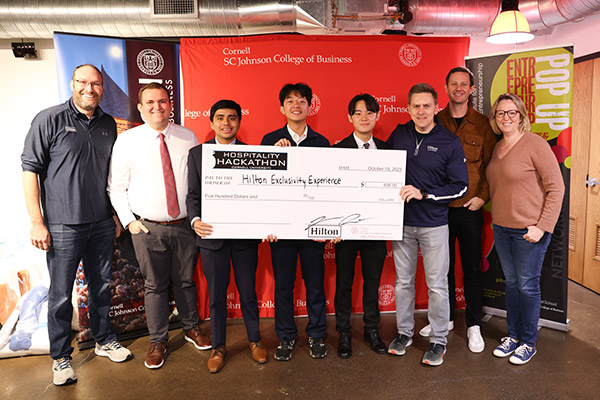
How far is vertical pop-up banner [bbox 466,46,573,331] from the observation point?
2738mm

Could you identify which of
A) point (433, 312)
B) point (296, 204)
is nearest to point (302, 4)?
point (296, 204)

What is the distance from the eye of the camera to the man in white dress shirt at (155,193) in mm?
2385

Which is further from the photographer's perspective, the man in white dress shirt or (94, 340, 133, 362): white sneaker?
(94, 340, 133, 362): white sneaker

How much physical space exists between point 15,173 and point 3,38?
1218 mm

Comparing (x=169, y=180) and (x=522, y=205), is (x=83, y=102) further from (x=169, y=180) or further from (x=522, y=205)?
(x=522, y=205)

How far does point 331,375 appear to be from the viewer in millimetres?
2361

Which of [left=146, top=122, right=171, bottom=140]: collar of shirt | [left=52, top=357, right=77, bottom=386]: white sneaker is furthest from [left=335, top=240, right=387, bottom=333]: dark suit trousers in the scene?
[left=52, top=357, right=77, bottom=386]: white sneaker

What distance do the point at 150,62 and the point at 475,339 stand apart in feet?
9.96

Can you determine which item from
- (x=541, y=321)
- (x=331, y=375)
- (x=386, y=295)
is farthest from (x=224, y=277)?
(x=541, y=321)

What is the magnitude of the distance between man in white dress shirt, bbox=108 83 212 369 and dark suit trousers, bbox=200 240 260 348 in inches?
10.5

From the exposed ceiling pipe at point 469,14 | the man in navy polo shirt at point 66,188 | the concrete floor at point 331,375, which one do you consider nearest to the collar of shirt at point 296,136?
the man in navy polo shirt at point 66,188

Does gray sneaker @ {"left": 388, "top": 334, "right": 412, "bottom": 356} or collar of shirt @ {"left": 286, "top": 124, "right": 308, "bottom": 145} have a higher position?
collar of shirt @ {"left": 286, "top": 124, "right": 308, "bottom": 145}

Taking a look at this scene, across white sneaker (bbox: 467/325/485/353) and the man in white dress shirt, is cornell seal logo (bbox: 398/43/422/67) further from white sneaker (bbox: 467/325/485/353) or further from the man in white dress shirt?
white sneaker (bbox: 467/325/485/353)

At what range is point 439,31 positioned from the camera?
365 centimetres
